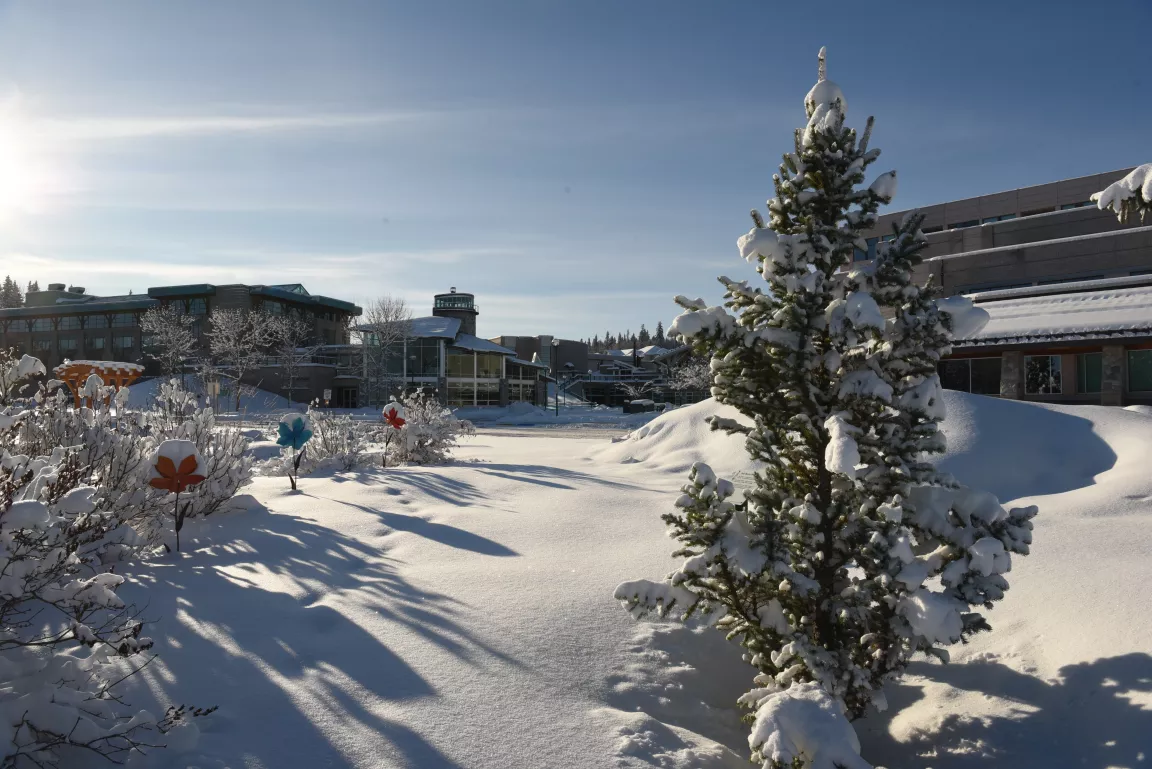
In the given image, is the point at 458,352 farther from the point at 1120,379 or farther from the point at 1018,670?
the point at 1018,670

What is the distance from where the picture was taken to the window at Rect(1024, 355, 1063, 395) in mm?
18344

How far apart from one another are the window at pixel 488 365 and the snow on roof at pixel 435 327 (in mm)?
2637

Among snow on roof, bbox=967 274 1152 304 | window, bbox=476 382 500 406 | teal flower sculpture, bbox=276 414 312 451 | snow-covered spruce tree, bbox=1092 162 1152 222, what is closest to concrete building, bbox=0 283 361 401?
window, bbox=476 382 500 406

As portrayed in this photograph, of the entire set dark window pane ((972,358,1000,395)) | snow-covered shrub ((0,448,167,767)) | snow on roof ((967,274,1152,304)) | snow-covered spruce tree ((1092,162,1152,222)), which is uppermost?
snow on roof ((967,274,1152,304))

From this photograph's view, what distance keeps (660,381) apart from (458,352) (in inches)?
708

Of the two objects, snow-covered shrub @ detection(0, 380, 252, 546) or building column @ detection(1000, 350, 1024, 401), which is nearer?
snow-covered shrub @ detection(0, 380, 252, 546)

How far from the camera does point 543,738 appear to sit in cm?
354

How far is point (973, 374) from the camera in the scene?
1989 centimetres

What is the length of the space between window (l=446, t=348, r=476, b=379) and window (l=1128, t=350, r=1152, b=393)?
40591 mm

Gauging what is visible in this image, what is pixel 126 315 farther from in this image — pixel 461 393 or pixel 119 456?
pixel 119 456

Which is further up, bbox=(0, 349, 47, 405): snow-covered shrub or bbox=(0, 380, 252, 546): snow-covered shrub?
bbox=(0, 349, 47, 405): snow-covered shrub

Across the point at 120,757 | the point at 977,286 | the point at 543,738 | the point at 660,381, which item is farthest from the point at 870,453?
the point at 660,381

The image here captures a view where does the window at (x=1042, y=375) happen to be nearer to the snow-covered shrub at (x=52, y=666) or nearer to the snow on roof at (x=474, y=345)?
the snow-covered shrub at (x=52, y=666)

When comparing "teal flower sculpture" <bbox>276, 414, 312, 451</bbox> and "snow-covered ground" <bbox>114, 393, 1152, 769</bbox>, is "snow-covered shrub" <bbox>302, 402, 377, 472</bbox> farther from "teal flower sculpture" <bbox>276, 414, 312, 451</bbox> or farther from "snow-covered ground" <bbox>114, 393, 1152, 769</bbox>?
"snow-covered ground" <bbox>114, 393, 1152, 769</bbox>
